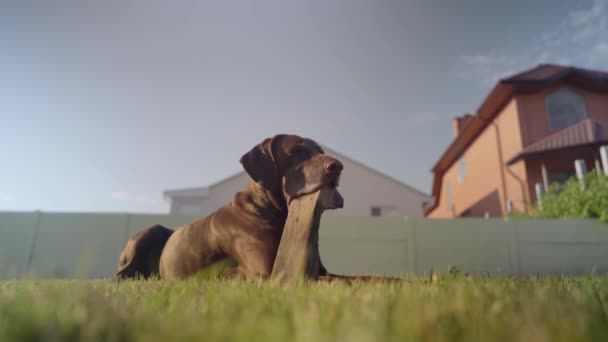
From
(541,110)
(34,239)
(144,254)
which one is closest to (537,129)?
(541,110)

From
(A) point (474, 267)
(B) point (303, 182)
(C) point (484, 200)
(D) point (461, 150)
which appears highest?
(D) point (461, 150)

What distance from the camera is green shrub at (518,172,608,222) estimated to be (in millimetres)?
10414

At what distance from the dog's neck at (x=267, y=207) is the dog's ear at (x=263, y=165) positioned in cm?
10

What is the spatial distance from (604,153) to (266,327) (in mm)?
13655

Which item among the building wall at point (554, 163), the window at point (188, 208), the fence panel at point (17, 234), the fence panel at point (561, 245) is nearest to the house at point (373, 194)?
the window at point (188, 208)

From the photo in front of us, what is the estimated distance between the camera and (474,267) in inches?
422

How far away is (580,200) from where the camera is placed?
35.8 feet

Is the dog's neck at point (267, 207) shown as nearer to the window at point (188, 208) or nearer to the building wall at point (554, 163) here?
the building wall at point (554, 163)

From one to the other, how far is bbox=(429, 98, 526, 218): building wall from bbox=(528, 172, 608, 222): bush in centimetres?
249

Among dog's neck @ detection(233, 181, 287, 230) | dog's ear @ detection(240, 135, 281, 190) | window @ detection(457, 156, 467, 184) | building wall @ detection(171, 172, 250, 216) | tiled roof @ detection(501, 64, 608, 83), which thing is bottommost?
dog's neck @ detection(233, 181, 287, 230)

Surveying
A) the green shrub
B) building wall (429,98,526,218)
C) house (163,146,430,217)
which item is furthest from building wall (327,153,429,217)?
the green shrub

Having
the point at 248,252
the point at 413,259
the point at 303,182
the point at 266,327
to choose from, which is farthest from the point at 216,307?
the point at 413,259

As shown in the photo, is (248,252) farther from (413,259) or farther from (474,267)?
(474,267)

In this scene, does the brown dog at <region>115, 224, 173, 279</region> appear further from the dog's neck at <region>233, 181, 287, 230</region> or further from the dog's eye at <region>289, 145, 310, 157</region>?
the dog's eye at <region>289, 145, 310, 157</region>
